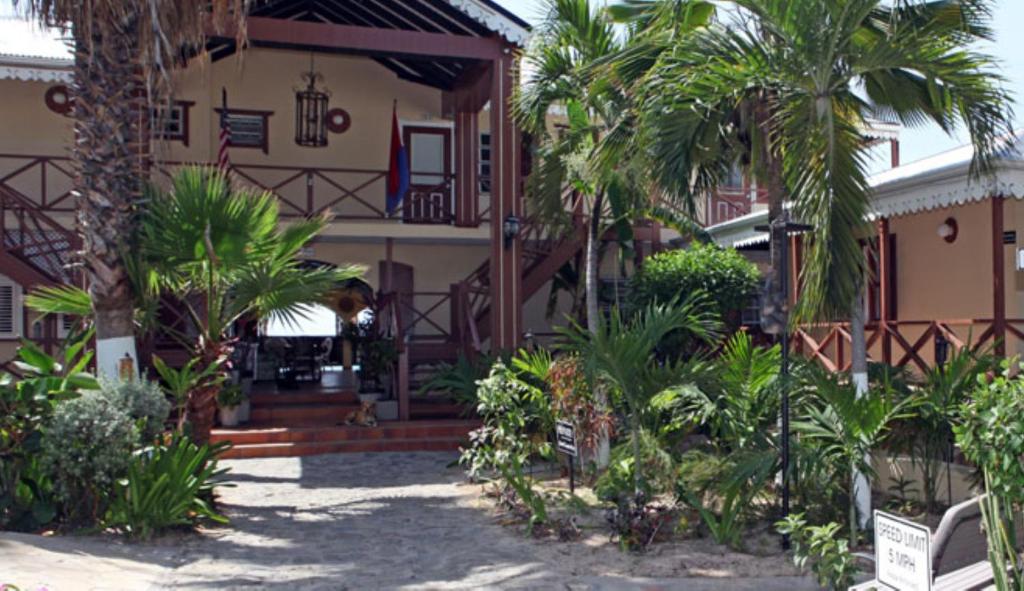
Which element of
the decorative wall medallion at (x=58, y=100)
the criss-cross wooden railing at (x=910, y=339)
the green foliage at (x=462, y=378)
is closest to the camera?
the criss-cross wooden railing at (x=910, y=339)

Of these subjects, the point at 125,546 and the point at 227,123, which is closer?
the point at 125,546

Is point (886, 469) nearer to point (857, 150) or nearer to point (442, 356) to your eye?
point (857, 150)

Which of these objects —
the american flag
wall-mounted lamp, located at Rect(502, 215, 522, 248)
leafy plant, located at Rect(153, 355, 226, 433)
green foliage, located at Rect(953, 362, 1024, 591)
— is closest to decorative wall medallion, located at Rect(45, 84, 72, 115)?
the american flag

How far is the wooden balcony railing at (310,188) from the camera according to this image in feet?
51.0

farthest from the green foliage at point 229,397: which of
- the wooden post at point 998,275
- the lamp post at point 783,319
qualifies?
the wooden post at point 998,275

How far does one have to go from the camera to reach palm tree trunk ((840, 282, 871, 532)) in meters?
7.97

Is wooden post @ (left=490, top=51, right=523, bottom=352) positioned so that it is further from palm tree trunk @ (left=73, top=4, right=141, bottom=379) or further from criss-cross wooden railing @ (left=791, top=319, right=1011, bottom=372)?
palm tree trunk @ (left=73, top=4, right=141, bottom=379)

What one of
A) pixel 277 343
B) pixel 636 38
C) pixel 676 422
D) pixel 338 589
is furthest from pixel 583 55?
pixel 277 343

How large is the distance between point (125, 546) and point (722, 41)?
6.37 meters

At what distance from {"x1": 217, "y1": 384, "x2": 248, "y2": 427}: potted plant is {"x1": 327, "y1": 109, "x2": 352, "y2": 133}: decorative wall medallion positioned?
578 centimetres

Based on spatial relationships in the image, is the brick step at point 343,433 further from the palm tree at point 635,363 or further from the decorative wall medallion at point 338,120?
the decorative wall medallion at point 338,120

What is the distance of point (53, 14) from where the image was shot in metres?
9.34

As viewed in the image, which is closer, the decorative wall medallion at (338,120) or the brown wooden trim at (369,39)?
the brown wooden trim at (369,39)

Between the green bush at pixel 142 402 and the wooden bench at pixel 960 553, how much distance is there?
20.0 ft
